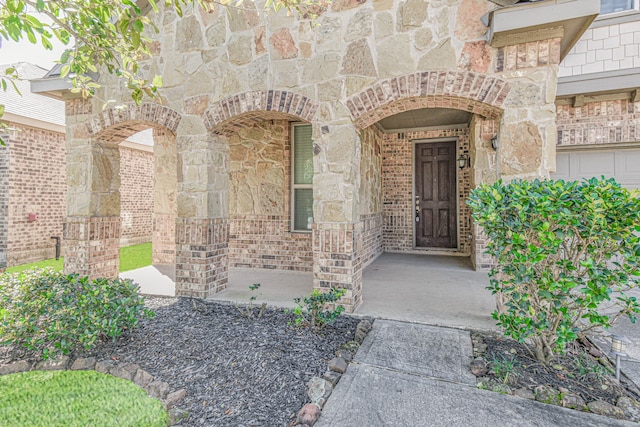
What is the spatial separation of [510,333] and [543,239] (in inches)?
30.5

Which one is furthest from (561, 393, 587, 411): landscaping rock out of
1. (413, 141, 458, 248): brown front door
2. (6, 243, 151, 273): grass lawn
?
(6, 243, 151, 273): grass lawn

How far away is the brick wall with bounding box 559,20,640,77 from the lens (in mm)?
5188

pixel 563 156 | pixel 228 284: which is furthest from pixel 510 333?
pixel 563 156

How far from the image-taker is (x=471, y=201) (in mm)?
2697

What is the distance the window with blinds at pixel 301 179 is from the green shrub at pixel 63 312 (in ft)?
10.5

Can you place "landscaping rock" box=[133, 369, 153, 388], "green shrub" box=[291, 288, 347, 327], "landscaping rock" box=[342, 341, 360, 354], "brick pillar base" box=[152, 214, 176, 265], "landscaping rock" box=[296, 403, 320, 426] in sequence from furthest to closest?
"brick pillar base" box=[152, 214, 176, 265], "green shrub" box=[291, 288, 347, 327], "landscaping rock" box=[342, 341, 360, 354], "landscaping rock" box=[133, 369, 153, 388], "landscaping rock" box=[296, 403, 320, 426]

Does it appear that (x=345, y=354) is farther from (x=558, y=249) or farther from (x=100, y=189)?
(x=100, y=189)

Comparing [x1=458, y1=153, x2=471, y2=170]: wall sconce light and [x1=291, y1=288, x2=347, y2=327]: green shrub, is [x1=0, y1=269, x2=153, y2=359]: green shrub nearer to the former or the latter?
[x1=291, y1=288, x2=347, y2=327]: green shrub

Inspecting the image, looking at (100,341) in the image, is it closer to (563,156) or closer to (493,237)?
(493,237)

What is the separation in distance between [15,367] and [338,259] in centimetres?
288

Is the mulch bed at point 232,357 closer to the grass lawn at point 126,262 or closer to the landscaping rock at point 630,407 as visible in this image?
the landscaping rock at point 630,407

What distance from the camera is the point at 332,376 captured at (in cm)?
235

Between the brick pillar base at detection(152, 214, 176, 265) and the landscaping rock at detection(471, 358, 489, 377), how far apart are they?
579 cm

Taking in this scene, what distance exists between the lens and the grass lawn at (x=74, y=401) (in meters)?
1.95
